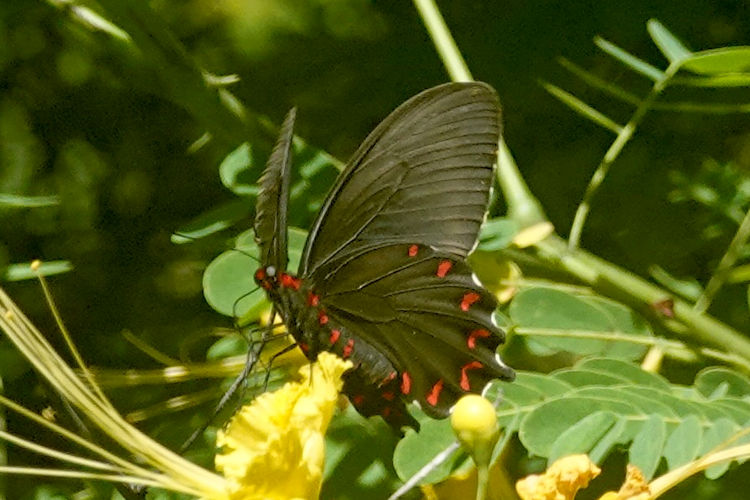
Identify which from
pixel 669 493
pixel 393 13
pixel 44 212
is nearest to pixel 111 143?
pixel 44 212

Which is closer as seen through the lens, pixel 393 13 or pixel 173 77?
pixel 173 77

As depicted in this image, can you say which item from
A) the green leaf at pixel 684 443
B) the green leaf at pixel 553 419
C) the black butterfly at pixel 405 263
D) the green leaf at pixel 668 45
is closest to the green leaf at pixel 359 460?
the black butterfly at pixel 405 263

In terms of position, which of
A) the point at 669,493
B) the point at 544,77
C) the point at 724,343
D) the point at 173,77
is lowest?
the point at 669,493

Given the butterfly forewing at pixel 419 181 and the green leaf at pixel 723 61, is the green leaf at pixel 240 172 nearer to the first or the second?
the butterfly forewing at pixel 419 181

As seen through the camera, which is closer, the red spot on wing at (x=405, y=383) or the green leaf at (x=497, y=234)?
the red spot on wing at (x=405, y=383)

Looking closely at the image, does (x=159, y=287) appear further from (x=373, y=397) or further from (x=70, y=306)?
(x=373, y=397)

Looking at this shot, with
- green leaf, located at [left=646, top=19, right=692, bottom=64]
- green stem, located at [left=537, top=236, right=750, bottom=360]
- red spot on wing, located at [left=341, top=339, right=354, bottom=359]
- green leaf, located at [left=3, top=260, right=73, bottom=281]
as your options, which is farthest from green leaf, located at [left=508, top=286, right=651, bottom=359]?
green leaf, located at [left=3, top=260, right=73, bottom=281]

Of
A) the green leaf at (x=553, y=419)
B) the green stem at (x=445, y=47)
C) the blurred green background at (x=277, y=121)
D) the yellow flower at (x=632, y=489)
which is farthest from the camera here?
the blurred green background at (x=277, y=121)

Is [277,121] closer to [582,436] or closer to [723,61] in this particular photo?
[723,61]
